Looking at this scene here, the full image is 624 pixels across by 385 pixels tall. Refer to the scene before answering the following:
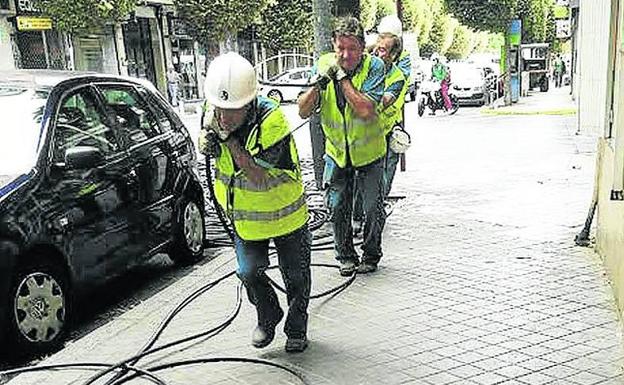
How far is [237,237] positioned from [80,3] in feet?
73.2

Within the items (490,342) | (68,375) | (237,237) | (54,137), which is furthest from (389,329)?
(54,137)

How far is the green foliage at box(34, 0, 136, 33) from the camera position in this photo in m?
24.4

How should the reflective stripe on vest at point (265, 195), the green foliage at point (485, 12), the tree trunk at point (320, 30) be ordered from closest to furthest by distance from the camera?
the reflective stripe on vest at point (265, 195) < the tree trunk at point (320, 30) < the green foliage at point (485, 12)

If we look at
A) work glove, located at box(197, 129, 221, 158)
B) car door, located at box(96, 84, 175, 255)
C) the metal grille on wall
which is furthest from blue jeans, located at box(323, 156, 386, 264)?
the metal grille on wall

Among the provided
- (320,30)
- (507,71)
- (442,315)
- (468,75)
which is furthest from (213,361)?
(468,75)

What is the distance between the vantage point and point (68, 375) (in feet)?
14.1

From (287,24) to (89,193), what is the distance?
32.3 m

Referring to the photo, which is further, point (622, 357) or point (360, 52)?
point (360, 52)

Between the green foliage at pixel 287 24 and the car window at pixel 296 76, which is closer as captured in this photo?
the car window at pixel 296 76

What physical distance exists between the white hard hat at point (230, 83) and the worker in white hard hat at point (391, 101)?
6.22 ft

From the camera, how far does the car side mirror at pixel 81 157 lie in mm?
5070

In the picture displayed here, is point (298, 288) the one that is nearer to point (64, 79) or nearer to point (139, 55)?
point (64, 79)

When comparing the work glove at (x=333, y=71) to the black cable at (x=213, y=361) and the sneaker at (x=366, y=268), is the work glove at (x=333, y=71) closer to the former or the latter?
the sneaker at (x=366, y=268)

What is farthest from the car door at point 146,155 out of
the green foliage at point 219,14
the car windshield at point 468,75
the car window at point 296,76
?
the car window at point 296,76
